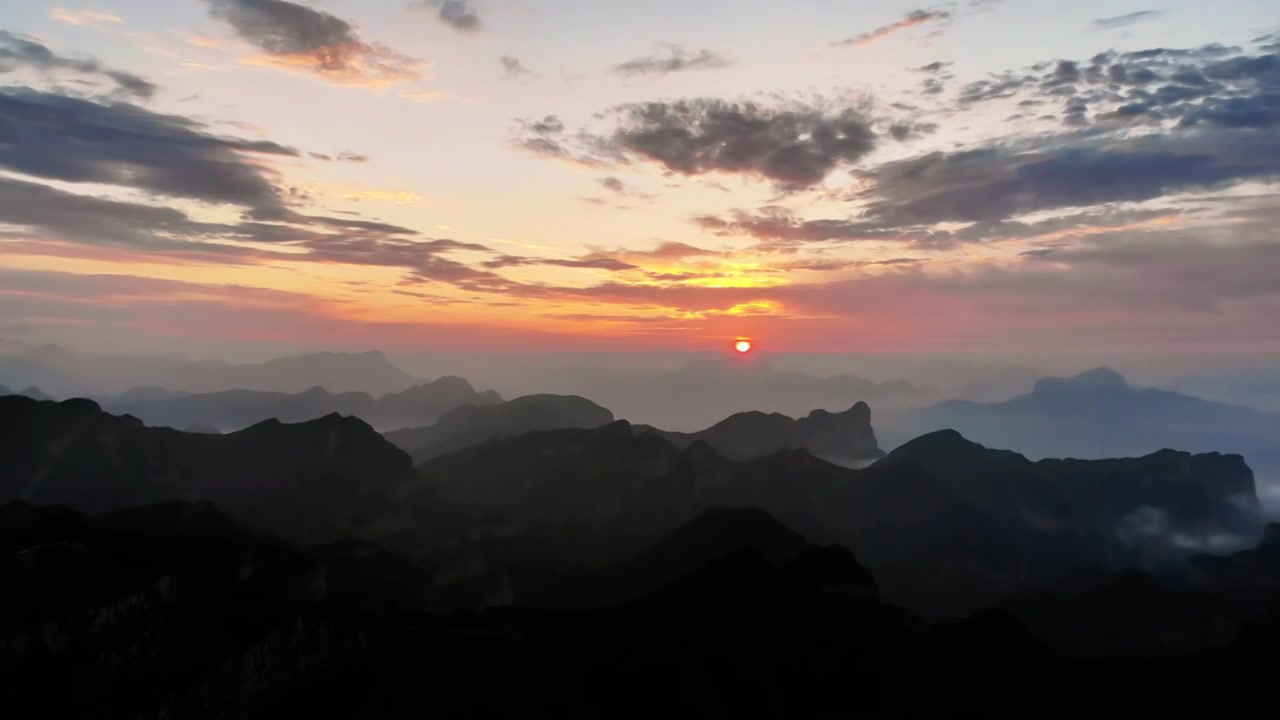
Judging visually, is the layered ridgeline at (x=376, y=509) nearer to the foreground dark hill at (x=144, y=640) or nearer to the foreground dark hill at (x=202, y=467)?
the foreground dark hill at (x=202, y=467)

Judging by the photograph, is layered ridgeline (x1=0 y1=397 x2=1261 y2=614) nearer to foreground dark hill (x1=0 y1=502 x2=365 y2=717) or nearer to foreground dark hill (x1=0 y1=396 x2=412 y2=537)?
foreground dark hill (x1=0 y1=396 x2=412 y2=537)

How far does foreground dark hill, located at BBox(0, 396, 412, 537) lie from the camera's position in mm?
156750

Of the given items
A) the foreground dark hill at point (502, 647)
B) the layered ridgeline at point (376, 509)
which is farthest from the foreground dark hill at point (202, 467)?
the foreground dark hill at point (502, 647)

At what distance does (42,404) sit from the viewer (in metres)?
169

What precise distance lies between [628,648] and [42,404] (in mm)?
165291

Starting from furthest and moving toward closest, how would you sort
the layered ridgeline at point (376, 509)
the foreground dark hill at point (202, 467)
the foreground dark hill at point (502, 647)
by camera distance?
the foreground dark hill at point (202, 467) → the layered ridgeline at point (376, 509) → the foreground dark hill at point (502, 647)

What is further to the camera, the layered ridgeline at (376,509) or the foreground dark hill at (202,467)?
the foreground dark hill at (202,467)

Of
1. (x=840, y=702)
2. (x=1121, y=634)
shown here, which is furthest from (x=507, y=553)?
(x=1121, y=634)

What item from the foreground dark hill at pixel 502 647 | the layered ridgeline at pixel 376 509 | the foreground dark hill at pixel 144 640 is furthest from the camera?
the layered ridgeline at pixel 376 509

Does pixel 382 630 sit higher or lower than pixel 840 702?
higher

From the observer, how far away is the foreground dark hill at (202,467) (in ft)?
514

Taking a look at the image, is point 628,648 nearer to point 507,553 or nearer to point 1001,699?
point 1001,699

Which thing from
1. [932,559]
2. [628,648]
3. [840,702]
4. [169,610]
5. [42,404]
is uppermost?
[42,404]

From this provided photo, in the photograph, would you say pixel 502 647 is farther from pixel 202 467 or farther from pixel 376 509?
pixel 202 467
